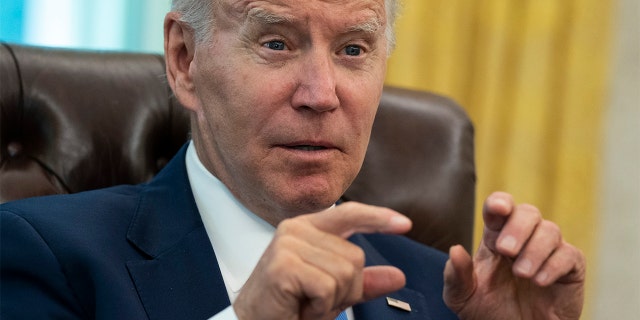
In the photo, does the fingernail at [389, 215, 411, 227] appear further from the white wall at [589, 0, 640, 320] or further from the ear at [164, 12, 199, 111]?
the white wall at [589, 0, 640, 320]

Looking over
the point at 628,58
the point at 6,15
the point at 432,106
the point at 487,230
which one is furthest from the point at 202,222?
the point at 628,58

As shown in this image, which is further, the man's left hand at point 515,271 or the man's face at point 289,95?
the man's face at point 289,95

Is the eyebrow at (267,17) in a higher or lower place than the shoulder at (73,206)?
higher

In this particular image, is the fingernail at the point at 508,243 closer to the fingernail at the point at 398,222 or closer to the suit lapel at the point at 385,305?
the fingernail at the point at 398,222

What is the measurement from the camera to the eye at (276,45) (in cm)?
182

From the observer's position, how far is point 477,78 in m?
3.42

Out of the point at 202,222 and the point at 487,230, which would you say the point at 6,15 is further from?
the point at 487,230

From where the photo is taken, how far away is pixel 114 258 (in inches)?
68.7

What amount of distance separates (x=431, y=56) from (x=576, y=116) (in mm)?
575

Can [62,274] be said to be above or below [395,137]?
below

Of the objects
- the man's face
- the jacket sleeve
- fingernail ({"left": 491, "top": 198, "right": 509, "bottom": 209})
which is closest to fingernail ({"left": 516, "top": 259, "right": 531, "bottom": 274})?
fingernail ({"left": 491, "top": 198, "right": 509, "bottom": 209})

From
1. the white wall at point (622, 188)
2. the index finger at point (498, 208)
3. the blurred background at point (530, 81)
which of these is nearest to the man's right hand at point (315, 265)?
the index finger at point (498, 208)

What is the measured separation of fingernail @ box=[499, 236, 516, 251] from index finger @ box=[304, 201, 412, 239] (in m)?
0.26

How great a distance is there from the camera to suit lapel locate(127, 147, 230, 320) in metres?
1.73
